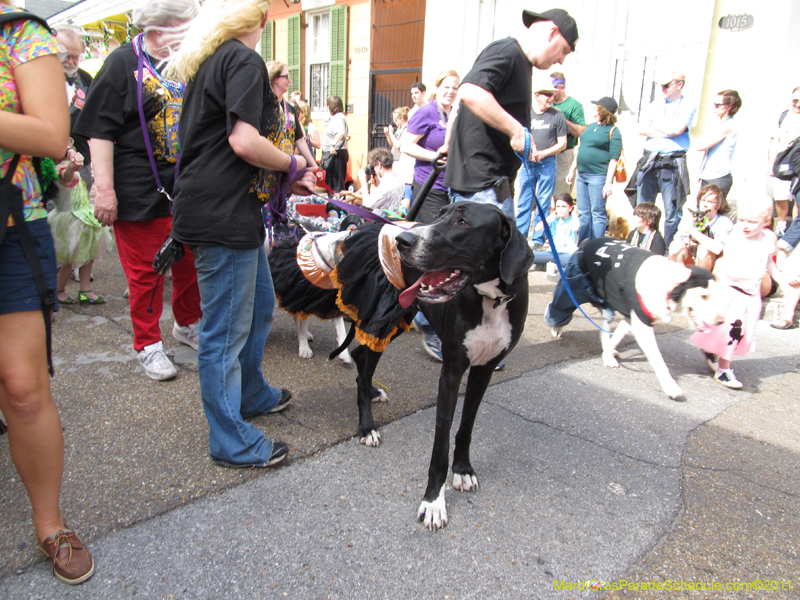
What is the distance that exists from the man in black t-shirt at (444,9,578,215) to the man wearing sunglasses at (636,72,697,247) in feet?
14.0

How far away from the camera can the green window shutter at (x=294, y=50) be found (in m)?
14.1

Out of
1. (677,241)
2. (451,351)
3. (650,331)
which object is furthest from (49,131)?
(677,241)

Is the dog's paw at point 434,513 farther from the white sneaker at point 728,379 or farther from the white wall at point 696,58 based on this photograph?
the white wall at point 696,58

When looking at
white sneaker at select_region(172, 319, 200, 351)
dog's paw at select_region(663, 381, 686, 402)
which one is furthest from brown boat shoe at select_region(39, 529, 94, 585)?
dog's paw at select_region(663, 381, 686, 402)

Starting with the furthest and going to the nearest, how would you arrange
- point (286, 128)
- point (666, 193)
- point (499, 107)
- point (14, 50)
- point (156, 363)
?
point (666, 193), point (156, 363), point (499, 107), point (286, 128), point (14, 50)

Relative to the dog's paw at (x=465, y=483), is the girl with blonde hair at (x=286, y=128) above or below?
above

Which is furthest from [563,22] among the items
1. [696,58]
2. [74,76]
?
[696,58]

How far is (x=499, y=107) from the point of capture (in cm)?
277

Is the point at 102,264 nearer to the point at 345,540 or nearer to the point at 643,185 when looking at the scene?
the point at 345,540

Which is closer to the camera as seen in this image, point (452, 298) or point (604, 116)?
point (452, 298)

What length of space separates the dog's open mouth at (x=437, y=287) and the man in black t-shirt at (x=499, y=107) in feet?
2.93

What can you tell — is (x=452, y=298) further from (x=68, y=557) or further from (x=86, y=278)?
(x=86, y=278)

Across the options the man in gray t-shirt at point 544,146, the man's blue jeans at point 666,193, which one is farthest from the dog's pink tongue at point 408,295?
the man's blue jeans at point 666,193

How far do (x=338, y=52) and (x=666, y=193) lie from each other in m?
9.29
